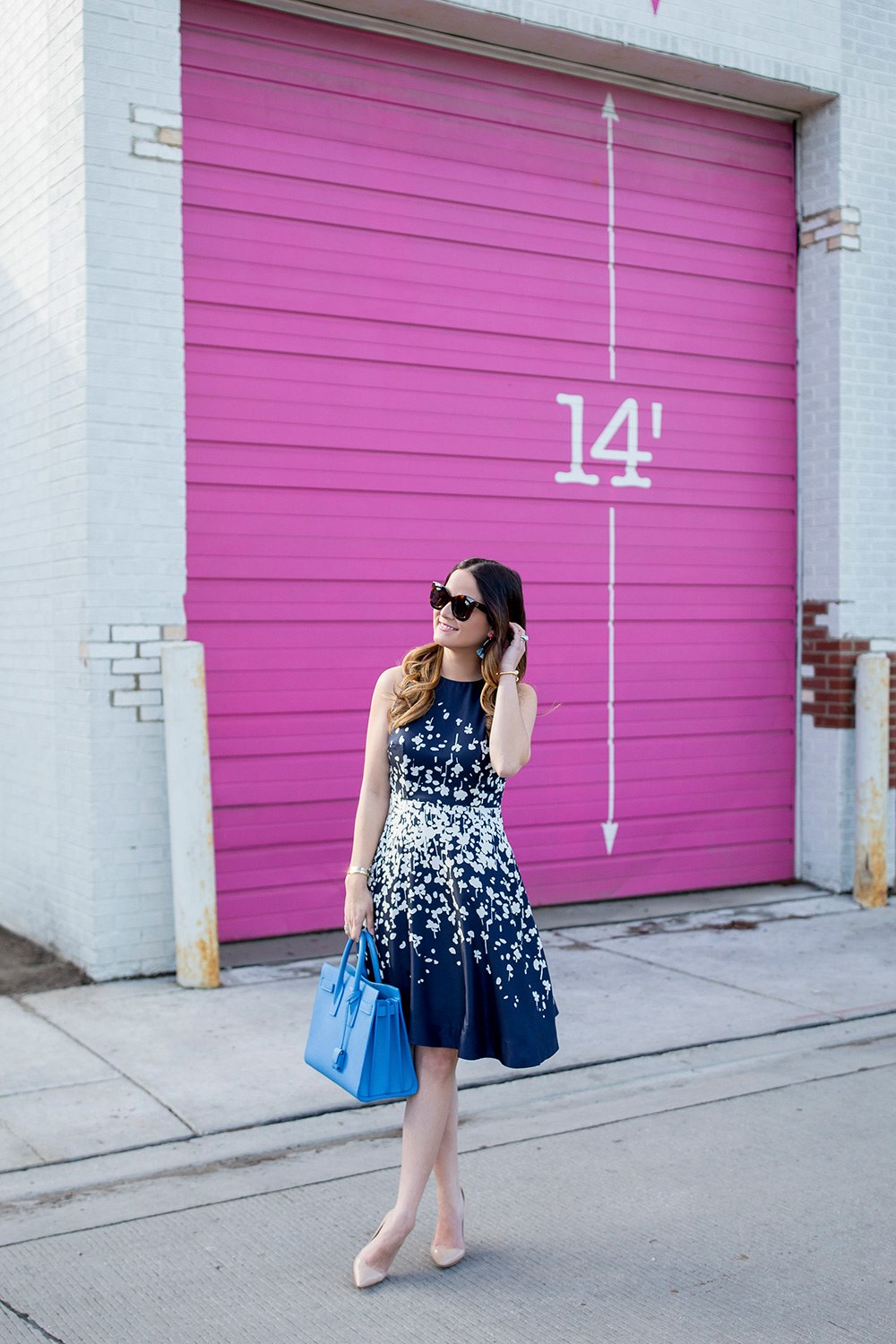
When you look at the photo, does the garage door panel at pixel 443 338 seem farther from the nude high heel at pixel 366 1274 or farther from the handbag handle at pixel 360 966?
the nude high heel at pixel 366 1274

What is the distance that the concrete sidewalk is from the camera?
15.1 ft

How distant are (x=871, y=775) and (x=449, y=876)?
550 cm

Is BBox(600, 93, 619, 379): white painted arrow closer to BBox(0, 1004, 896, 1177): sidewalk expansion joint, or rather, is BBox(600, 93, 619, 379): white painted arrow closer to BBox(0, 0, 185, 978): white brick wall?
BBox(0, 0, 185, 978): white brick wall

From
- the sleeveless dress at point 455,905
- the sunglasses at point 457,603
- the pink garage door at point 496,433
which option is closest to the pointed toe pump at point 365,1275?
the sleeveless dress at point 455,905

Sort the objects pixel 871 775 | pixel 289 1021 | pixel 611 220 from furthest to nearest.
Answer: pixel 871 775 → pixel 611 220 → pixel 289 1021

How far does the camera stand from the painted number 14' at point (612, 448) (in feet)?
25.7

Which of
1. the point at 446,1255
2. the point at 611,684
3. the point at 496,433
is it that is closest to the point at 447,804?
the point at 446,1255

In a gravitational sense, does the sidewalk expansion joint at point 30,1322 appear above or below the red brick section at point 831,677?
below

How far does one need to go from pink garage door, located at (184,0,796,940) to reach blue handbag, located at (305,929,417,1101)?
3.44 meters

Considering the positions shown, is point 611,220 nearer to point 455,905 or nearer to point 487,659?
point 487,659

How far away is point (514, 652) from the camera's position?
3.58 m

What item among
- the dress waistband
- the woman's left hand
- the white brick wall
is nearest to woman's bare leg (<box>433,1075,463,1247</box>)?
the dress waistband

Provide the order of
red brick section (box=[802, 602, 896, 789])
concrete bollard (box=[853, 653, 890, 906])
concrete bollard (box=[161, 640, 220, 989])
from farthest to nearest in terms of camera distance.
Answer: red brick section (box=[802, 602, 896, 789]) < concrete bollard (box=[853, 653, 890, 906]) < concrete bollard (box=[161, 640, 220, 989])

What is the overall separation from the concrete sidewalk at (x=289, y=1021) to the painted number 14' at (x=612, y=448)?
2.60m
